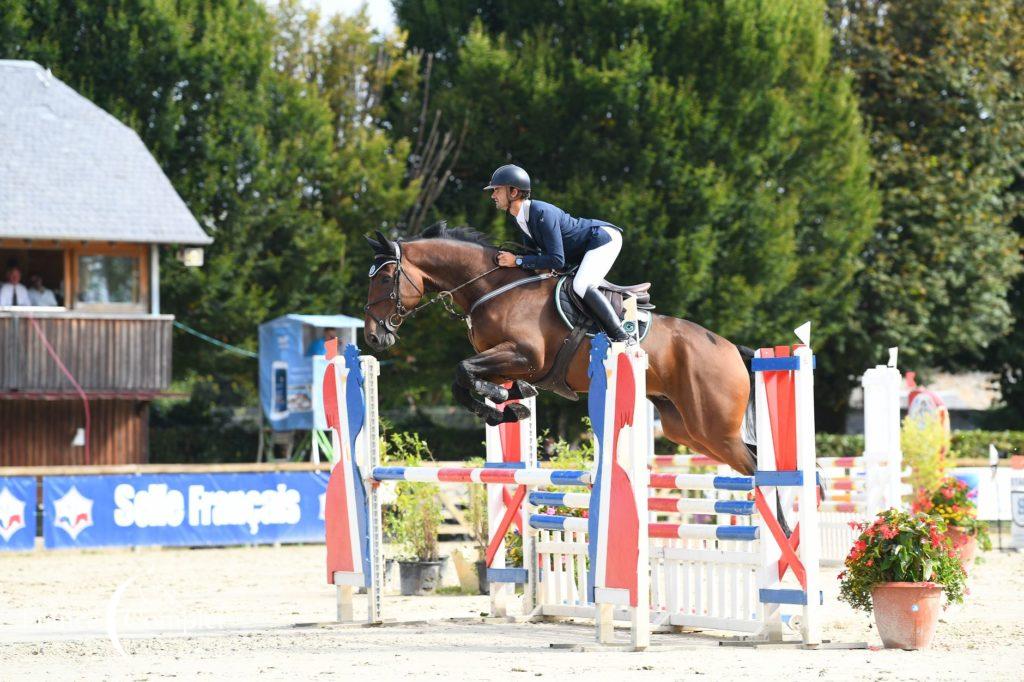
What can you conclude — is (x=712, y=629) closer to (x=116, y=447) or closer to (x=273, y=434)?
(x=273, y=434)

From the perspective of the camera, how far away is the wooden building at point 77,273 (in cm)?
2184

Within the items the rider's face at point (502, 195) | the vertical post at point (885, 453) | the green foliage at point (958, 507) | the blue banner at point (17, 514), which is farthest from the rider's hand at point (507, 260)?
the blue banner at point (17, 514)

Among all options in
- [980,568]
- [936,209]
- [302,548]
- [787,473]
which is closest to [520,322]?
[787,473]

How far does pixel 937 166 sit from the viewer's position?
2806 cm

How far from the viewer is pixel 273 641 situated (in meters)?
8.34

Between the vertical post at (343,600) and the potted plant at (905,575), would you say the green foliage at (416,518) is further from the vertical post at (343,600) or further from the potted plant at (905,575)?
the potted plant at (905,575)

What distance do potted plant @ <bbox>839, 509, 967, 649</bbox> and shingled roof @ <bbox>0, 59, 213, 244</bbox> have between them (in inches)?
645

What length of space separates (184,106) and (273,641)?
695 inches

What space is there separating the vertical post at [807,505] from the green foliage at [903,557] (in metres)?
0.27

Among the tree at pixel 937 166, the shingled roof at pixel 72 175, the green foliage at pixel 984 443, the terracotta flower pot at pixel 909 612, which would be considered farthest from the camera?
the tree at pixel 937 166

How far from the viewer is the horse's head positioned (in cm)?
891

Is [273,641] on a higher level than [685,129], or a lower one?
lower

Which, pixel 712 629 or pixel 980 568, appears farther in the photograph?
pixel 980 568

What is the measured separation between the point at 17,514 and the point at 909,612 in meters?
12.1
